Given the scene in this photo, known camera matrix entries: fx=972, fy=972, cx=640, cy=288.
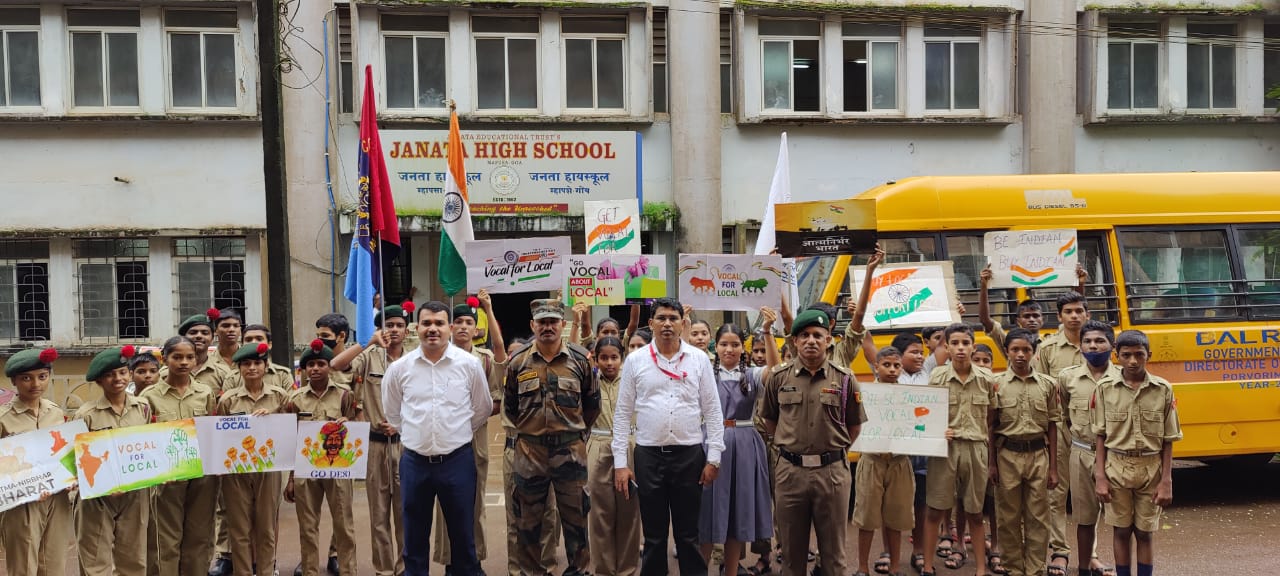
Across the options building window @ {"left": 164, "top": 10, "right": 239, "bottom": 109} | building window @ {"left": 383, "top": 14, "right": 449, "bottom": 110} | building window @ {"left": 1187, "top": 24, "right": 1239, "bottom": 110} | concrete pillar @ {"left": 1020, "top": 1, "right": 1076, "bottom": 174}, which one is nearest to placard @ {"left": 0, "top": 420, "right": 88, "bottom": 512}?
building window @ {"left": 383, "top": 14, "right": 449, "bottom": 110}

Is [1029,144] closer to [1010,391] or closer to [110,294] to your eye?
[1010,391]

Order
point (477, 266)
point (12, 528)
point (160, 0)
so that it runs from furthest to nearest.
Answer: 1. point (160, 0)
2. point (477, 266)
3. point (12, 528)

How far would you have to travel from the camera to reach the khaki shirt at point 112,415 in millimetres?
5809

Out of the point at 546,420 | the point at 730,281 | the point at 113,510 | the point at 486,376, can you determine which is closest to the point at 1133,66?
the point at 730,281

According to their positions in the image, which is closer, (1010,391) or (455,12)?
(1010,391)

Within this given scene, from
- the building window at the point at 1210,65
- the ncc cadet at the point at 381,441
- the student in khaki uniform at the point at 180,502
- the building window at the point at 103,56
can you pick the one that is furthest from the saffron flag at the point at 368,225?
the building window at the point at 1210,65

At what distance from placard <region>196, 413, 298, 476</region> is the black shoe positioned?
1.03 meters

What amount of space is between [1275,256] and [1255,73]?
9726mm

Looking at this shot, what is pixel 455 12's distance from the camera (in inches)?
596

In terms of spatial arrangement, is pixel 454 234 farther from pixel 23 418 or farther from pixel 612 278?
pixel 23 418

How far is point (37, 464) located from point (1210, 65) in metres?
17.8

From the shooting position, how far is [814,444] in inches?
230

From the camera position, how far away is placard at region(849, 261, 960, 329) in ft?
25.7

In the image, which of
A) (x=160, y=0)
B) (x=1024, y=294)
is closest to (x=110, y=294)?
(x=160, y=0)
